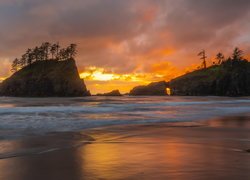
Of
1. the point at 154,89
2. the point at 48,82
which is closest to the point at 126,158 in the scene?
the point at 48,82

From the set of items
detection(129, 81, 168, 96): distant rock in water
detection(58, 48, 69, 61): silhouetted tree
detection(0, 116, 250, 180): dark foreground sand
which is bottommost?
detection(0, 116, 250, 180): dark foreground sand

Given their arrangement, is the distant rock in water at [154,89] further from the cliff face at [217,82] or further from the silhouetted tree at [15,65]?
the silhouetted tree at [15,65]

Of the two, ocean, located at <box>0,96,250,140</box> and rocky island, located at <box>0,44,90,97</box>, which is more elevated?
rocky island, located at <box>0,44,90,97</box>

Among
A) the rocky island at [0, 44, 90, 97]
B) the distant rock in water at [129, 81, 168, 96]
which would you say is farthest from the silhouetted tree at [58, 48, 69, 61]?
the distant rock in water at [129, 81, 168, 96]

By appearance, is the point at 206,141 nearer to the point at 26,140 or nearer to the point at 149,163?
the point at 149,163

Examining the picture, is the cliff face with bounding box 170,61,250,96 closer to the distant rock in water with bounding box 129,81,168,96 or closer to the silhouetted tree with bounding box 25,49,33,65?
the distant rock in water with bounding box 129,81,168,96

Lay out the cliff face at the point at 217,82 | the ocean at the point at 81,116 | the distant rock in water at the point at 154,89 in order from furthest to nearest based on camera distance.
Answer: the distant rock in water at the point at 154,89, the cliff face at the point at 217,82, the ocean at the point at 81,116

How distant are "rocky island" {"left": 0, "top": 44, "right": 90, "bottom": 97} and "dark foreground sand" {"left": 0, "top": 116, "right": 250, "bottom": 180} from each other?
97.0 m

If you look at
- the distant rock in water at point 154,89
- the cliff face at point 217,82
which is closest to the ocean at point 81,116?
the cliff face at point 217,82

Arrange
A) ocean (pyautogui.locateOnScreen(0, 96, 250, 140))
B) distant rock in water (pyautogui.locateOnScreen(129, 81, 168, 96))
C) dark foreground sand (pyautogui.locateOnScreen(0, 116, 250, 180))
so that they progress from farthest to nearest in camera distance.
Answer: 1. distant rock in water (pyautogui.locateOnScreen(129, 81, 168, 96))
2. ocean (pyautogui.locateOnScreen(0, 96, 250, 140))
3. dark foreground sand (pyautogui.locateOnScreen(0, 116, 250, 180))

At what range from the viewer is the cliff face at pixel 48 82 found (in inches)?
4264

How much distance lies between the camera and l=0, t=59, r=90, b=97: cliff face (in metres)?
108

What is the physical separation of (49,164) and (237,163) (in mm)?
3748

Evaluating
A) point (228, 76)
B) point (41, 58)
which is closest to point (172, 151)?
point (228, 76)
